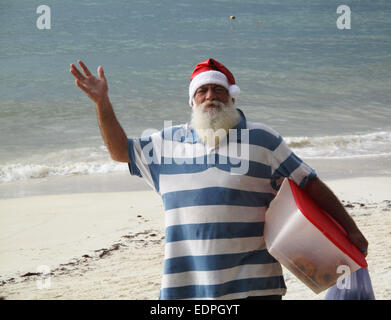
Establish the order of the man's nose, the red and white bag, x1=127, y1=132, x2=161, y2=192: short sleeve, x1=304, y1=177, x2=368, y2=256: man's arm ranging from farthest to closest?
the man's nose → x1=127, y1=132, x2=161, y2=192: short sleeve → x1=304, y1=177, x2=368, y2=256: man's arm → the red and white bag

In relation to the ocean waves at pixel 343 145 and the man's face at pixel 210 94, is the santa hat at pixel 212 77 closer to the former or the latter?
the man's face at pixel 210 94

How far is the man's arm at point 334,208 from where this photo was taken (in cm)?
270

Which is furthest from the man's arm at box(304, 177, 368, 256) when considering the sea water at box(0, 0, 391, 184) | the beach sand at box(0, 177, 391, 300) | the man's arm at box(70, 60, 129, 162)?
the sea water at box(0, 0, 391, 184)

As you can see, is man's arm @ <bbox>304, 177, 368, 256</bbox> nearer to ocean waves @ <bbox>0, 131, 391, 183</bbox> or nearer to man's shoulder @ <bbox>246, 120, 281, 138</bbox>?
man's shoulder @ <bbox>246, 120, 281, 138</bbox>

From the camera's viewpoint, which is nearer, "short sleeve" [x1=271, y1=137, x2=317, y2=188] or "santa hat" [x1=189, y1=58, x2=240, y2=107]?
"short sleeve" [x1=271, y1=137, x2=317, y2=188]

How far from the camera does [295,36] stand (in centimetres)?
2894

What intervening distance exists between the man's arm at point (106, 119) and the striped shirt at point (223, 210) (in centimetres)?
19

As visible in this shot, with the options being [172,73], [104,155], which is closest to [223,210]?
[104,155]

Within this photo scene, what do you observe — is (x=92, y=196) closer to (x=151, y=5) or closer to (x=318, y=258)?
(x=318, y=258)

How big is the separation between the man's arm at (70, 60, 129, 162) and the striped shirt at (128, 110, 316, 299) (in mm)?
188

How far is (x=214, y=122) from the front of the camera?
9.14ft

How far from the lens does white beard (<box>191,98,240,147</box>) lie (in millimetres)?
2773

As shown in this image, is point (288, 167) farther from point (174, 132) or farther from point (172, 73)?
point (172, 73)

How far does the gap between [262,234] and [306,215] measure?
26 cm
